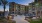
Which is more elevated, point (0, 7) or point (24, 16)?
point (0, 7)

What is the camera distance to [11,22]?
1752 mm

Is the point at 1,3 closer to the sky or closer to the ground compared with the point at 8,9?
closer to the sky

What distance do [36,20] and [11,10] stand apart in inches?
19.1

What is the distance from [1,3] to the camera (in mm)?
1753

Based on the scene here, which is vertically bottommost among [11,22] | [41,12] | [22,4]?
[11,22]

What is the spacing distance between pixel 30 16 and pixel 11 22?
358 mm

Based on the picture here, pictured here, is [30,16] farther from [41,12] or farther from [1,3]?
[1,3]

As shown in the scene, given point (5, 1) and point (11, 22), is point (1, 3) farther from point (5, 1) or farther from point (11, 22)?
point (11, 22)

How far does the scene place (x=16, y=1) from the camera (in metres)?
1.78

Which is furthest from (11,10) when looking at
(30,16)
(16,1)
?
(30,16)

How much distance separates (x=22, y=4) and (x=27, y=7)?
10 centimetres

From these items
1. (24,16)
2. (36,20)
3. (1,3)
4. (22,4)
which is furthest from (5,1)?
(36,20)

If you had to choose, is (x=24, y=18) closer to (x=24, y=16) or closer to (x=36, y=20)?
(x=24, y=16)

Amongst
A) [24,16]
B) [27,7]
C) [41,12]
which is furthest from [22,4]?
[41,12]
